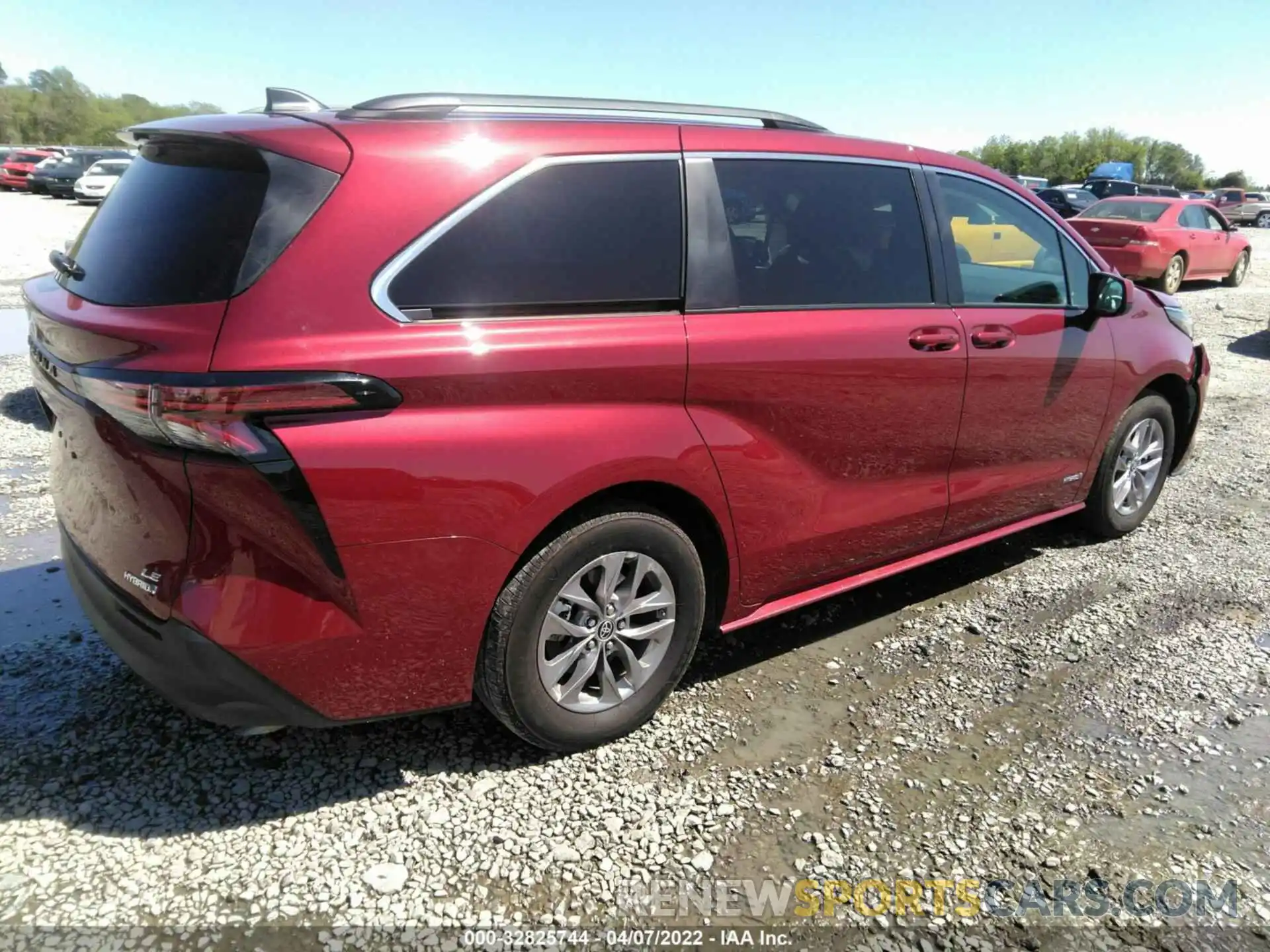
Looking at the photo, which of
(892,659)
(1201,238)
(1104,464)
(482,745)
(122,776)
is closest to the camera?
(122,776)

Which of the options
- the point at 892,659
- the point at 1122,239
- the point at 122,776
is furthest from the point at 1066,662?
the point at 1122,239

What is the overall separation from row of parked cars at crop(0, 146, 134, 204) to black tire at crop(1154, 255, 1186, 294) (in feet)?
78.2

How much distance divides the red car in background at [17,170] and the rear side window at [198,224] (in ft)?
119

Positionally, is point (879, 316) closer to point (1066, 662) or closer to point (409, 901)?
point (1066, 662)

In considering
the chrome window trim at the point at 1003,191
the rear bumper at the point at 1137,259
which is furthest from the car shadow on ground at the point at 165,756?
the rear bumper at the point at 1137,259

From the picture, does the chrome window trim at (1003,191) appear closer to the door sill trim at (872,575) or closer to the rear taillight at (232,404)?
the door sill trim at (872,575)

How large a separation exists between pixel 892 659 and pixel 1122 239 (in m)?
13.6

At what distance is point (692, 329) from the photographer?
9.22 feet

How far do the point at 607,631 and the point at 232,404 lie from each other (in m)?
1.29

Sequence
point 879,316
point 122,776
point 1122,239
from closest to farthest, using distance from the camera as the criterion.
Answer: point 122,776, point 879,316, point 1122,239

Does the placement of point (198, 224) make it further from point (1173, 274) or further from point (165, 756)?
point (1173, 274)

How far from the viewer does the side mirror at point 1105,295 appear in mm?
4168

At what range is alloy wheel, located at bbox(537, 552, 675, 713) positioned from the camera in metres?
2.74

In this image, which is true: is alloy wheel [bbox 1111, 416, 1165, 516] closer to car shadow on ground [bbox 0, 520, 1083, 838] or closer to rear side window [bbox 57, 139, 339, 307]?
car shadow on ground [bbox 0, 520, 1083, 838]
